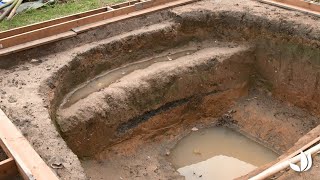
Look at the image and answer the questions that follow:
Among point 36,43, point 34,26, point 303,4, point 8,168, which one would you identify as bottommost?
point 8,168

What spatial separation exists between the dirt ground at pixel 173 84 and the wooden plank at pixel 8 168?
131cm

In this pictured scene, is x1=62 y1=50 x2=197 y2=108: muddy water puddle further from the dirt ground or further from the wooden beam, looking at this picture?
the wooden beam

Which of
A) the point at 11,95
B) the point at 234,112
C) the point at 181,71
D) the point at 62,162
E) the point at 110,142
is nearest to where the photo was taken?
the point at 62,162

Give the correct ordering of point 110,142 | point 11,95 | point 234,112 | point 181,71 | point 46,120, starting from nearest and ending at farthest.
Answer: point 46,120 < point 11,95 < point 110,142 < point 181,71 < point 234,112

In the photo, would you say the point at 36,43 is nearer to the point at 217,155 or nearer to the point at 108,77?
the point at 108,77

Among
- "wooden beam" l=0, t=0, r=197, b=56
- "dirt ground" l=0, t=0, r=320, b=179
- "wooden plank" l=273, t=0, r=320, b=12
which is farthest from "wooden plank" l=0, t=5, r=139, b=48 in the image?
"wooden plank" l=273, t=0, r=320, b=12

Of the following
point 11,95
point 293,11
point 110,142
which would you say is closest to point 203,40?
point 293,11

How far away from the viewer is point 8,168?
525 cm

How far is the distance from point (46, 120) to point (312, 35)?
20.0 ft

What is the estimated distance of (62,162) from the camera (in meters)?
5.54

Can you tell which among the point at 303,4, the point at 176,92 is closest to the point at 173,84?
the point at 176,92

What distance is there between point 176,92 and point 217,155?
1.66 meters

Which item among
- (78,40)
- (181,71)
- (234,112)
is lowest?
(234,112)

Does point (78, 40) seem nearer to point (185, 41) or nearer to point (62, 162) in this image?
point (185, 41)
